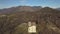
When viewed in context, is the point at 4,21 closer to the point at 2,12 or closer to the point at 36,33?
the point at 2,12

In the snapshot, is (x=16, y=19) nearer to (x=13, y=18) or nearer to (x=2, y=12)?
(x=13, y=18)

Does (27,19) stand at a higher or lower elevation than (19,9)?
lower

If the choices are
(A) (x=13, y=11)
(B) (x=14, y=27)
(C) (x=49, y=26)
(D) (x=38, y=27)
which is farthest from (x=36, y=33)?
(A) (x=13, y=11)

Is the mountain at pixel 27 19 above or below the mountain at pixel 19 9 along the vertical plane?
below

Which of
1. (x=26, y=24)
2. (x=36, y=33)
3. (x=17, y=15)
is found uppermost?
(x=17, y=15)

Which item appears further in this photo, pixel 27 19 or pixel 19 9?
pixel 19 9

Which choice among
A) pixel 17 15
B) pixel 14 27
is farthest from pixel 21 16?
pixel 14 27

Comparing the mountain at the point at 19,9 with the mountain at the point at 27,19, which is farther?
the mountain at the point at 19,9

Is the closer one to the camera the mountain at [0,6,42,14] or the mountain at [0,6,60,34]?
the mountain at [0,6,60,34]

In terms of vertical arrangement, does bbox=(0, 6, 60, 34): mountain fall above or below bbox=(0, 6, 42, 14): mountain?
below

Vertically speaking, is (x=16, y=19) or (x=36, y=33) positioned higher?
(x=16, y=19)
